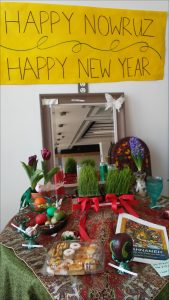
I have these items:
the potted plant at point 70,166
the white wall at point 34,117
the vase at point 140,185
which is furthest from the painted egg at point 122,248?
the white wall at point 34,117

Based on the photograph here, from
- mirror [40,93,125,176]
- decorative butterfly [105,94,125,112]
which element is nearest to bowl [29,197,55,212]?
mirror [40,93,125,176]

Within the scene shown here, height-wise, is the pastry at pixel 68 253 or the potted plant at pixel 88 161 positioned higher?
the potted plant at pixel 88 161

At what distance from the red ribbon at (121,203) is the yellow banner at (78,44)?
Answer: 0.57 meters

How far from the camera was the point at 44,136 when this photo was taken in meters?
1.10

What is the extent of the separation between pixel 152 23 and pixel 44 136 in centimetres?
69

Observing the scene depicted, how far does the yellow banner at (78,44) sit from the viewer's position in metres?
1.05

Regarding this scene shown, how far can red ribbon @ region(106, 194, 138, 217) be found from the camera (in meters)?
0.74

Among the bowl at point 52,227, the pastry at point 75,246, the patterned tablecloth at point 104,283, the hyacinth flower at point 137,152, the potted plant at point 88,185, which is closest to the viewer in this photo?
the patterned tablecloth at point 104,283

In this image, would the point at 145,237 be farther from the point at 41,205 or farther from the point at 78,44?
the point at 78,44

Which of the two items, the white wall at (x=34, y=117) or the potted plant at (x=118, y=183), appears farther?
the white wall at (x=34, y=117)

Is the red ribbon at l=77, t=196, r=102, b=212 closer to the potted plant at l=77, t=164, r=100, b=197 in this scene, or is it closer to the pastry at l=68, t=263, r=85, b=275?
the potted plant at l=77, t=164, r=100, b=197

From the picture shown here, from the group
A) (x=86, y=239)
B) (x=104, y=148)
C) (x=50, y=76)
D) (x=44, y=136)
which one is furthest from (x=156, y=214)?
(x=50, y=76)

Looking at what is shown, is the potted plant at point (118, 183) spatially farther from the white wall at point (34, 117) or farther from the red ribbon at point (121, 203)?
the white wall at point (34, 117)

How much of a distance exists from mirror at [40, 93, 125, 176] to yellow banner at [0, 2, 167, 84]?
0.09 m
